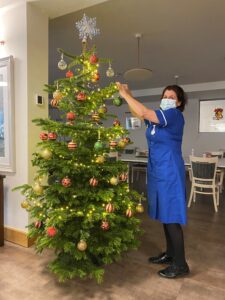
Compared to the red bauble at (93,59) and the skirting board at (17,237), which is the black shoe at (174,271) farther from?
the red bauble at (93,59)

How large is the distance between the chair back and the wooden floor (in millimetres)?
1296

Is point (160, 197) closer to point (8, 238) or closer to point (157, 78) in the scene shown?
point (8, 238)

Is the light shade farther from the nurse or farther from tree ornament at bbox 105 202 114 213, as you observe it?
tree ornament at bbox 105 202 114 213

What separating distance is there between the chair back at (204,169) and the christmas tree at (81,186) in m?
2.17

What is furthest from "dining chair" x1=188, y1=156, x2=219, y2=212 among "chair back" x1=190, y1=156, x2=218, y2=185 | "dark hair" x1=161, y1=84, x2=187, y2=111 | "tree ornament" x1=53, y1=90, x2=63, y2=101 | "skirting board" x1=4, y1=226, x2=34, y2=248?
"tree ornament" x1=53, y1=90, x2=63, y2=101

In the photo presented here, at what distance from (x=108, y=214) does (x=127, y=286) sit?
581 millimetres

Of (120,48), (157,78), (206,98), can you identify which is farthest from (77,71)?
(206,98)

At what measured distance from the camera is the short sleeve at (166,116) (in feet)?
5.29

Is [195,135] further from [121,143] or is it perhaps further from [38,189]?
[38,189]

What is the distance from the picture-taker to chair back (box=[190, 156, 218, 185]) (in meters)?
3.50

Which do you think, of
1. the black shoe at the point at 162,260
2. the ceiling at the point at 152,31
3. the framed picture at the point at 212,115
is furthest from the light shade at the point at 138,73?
the framed picture at the point at 212,115

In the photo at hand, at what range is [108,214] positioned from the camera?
155 cm

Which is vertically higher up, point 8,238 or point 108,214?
point 108,214

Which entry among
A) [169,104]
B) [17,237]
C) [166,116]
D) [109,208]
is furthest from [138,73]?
[17,237]
